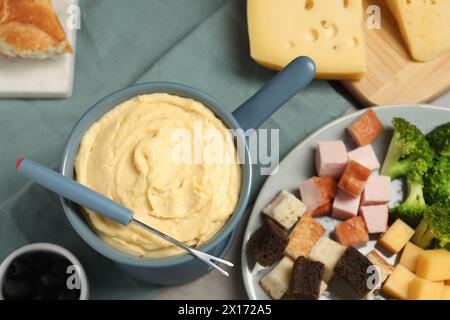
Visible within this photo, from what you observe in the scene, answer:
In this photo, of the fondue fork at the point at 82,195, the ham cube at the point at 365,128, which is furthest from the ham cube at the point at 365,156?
the fondue fork at the point at 82,195

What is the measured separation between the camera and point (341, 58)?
1591mm

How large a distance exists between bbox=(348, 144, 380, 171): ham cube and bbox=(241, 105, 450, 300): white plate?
1.9 inches

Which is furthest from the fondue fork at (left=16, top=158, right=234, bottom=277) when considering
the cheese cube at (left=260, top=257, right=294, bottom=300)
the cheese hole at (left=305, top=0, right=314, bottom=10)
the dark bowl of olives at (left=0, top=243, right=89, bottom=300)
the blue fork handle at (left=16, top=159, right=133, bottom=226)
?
the cheese hole at (left=305, top=0, right=314, bottom=10)

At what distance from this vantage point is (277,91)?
125 centimetres

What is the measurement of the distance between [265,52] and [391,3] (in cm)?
40

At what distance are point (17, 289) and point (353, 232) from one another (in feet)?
2.65

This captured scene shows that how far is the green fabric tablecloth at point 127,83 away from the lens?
1.48m

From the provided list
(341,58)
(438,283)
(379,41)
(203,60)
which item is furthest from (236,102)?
(438,283)

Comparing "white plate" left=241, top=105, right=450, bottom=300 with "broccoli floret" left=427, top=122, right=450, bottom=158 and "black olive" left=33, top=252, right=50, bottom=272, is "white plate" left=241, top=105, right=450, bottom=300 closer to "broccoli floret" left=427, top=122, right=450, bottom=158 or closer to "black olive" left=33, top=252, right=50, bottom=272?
"broccoli floret" left=427, top=122, right=450, bottom=158

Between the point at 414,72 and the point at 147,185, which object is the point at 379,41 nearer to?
the point at 414,72

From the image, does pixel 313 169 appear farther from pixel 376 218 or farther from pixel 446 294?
pixel 446 294

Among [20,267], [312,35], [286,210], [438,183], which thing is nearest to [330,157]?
[286,210]

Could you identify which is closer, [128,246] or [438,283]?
[128,246]

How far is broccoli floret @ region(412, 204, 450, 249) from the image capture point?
139 cm
